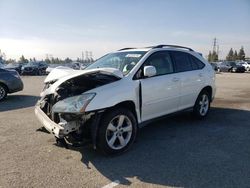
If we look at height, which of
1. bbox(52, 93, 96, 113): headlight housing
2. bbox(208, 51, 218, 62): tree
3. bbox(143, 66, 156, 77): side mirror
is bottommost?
bbox(52, 93, 96, 113): headlight housing

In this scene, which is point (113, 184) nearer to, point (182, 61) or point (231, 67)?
point (182, 61)

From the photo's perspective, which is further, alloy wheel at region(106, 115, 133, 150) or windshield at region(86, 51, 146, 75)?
windshield at region(86, 51, 146, 75)

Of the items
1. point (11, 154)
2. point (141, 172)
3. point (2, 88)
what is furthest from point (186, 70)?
point (2, 88)

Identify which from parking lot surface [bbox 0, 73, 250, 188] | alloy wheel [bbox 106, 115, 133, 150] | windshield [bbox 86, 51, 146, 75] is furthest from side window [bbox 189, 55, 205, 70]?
alloy wheel [bbox 106, 115, 133, 150]

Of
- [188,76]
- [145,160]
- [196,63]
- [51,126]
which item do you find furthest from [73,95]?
[196,63]

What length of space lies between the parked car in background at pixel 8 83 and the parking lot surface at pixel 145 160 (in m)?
4.80

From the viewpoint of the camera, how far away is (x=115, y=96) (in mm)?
4441

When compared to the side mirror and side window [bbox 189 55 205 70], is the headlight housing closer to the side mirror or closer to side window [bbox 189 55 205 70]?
the side mirror

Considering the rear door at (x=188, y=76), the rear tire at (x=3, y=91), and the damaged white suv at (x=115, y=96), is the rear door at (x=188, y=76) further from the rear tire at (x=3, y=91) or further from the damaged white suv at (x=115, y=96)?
the rear tire at (x=3, y=91)

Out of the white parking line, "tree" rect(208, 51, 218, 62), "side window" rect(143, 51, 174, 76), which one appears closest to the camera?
the white parking line

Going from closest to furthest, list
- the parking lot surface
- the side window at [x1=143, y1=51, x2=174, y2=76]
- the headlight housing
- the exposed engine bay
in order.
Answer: the parking lot surface → the headlight housing → the exposed engine bay → the side window at [x1=143, y1=51, x2=174, y2=76]

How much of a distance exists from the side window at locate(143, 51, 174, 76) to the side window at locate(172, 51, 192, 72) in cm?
25

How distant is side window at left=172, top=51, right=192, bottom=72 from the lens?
6109 mm

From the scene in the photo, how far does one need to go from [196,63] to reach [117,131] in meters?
3.21
